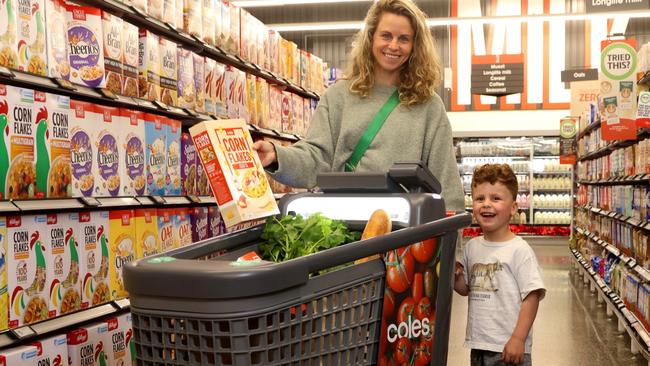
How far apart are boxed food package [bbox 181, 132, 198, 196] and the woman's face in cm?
197

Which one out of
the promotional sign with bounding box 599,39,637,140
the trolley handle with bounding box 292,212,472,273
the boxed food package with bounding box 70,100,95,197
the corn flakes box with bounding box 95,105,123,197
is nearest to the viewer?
the trolley handle with bounding box 292,212,472,273

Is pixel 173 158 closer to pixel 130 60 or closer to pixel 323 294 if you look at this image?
pixel 130 60

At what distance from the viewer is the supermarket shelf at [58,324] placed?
269 centimetres

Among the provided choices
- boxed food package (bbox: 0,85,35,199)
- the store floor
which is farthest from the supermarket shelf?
the store floor

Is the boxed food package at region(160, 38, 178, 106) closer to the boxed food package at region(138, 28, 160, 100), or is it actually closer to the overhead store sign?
the boxed food package at region(138, 28, 160, 100)

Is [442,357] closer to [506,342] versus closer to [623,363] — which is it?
[506,342]

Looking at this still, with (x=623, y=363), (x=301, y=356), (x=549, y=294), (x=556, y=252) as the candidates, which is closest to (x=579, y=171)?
(x=556, y=252)

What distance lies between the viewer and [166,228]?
3.95 metres

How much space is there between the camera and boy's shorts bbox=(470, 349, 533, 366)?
8.45 ft

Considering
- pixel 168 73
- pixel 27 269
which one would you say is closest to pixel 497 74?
pixel 168 73

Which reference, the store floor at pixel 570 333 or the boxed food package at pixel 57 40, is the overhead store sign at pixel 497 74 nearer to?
the store floor at pixel 570 333

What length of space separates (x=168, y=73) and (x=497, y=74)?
10348 mm

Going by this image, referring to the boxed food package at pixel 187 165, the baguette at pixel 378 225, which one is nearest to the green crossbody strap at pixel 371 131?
the baguette at pixel 378 225

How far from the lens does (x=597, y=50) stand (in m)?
15.3
